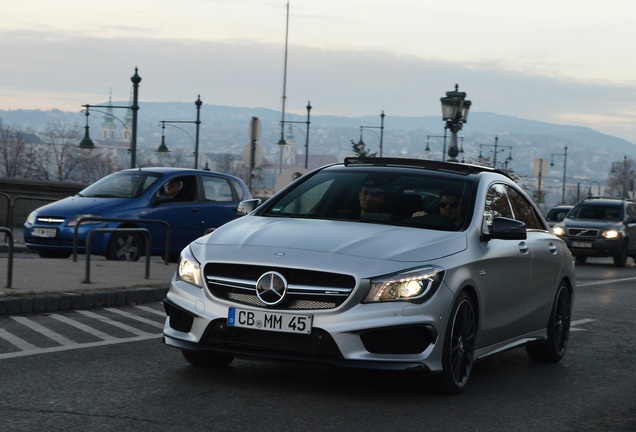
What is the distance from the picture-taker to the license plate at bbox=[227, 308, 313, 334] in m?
7.54

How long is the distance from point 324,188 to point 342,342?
202cm

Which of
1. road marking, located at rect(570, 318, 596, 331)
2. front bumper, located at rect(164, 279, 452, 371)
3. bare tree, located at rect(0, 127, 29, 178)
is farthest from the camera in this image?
bare tree, located at rect(0, 127, 29, 178)

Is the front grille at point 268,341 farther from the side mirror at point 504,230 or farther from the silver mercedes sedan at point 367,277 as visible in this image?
the side mirror at point 504,230

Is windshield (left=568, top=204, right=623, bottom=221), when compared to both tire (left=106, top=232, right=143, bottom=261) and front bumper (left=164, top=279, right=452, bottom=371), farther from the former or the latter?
front bumper (left=164, top=279, right=452, bottom=371)

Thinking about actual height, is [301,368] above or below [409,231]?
below

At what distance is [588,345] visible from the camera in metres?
11.8

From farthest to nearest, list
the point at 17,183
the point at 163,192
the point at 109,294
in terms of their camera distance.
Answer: the point at 17,183, the point at 163,192, the point at 109,294

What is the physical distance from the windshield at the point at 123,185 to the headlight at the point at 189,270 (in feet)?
41.4

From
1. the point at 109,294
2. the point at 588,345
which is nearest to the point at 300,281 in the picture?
the point at 588,345

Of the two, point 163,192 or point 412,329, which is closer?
point 412,329

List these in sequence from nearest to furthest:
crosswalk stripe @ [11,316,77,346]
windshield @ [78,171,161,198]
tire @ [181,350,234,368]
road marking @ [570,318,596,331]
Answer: tire @ [181,350,234,368] → crosswalk stripe @ [11,316,77,346] → road marking @ [570,318,596,331] → windshield @ [78,171,161,198]

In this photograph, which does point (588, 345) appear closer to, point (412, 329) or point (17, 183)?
point (412, 329)

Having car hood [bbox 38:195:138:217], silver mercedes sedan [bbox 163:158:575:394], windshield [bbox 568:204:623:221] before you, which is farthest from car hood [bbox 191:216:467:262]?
windshield [bbox 568:204:623:221]

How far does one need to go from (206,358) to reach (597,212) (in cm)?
2618
